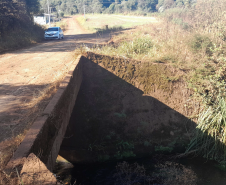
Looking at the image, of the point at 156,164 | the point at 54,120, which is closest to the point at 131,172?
the point at 156,164

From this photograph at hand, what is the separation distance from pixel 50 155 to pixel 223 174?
568 cm

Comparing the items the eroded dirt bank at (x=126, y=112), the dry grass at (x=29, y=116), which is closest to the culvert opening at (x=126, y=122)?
the eroded dirt bank at (x=126, y=112)

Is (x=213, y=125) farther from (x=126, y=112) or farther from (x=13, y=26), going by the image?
(x=13, y=26)

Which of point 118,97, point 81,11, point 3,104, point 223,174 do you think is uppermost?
point 81,11

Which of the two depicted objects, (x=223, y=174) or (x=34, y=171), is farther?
(x=223, y=174)

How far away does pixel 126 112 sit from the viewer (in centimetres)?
811

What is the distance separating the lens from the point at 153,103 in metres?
8.36

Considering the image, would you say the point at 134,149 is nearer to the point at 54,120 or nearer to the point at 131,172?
the point at 131,172

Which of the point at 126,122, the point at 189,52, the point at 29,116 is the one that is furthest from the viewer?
the point at 189,52

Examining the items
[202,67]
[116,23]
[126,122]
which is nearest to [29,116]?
[126,122]

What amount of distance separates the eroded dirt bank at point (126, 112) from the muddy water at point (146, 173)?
43 cm

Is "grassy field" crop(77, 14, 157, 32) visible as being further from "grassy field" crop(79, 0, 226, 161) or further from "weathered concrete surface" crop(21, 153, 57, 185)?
"weathered concrete surface" crop(21, 153, 57, 185)

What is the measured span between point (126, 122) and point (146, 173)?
206cm

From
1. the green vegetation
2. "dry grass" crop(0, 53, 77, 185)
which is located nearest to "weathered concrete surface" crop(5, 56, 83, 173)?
"dry grass" crop(0, 53, 77, 185)
